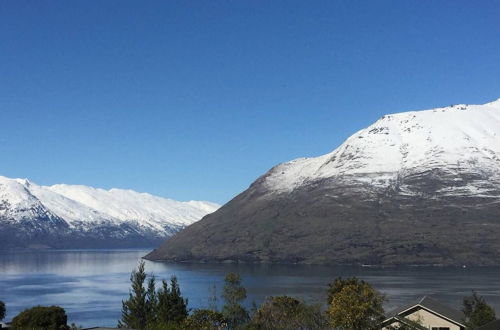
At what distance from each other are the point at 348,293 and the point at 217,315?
1925cm

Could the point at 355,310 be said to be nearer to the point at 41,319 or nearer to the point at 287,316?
the point at 287,316

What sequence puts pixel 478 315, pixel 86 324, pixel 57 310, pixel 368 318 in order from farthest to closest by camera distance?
pixel 86 324
pixel 478 315
pixel 57 310
pixel 368 318

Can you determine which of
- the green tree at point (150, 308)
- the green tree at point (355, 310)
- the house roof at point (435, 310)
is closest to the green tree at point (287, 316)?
the house roof at point (435, 310)

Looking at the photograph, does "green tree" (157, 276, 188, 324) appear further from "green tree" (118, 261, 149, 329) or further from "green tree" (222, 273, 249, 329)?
"green tree" (222, 273, 249, 329)

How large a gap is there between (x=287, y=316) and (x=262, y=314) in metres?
4.81

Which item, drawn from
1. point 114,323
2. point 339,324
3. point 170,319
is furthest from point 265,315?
point 114,323

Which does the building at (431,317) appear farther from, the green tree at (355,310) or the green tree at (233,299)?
the green tree at (233,299)

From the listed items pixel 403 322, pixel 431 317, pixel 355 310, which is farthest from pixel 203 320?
pixel 431 317

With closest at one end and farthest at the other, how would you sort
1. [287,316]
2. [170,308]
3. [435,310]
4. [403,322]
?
[403,322] < [435,310] < [287,316] < [170,308]

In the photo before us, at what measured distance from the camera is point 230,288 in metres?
104

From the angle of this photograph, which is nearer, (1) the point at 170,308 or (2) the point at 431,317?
(2) the point at 431,317

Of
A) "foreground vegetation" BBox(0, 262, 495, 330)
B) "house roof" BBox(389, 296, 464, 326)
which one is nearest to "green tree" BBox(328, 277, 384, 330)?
"foreground vegetation" BBox(0, 262, 495, 330)

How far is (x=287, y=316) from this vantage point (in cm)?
9225

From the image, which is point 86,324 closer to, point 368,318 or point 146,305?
point 146,305
